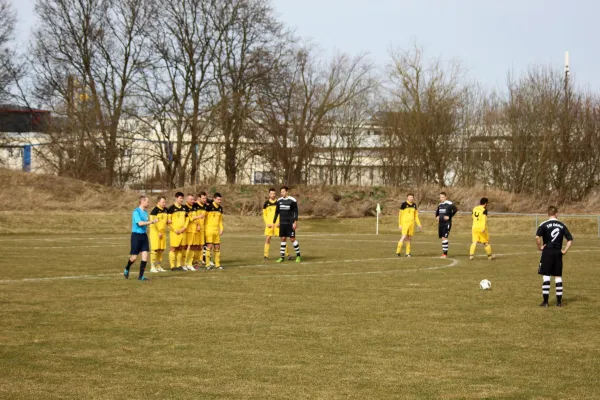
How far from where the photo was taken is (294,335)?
39.9 ft

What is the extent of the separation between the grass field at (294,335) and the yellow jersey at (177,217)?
1.71 m

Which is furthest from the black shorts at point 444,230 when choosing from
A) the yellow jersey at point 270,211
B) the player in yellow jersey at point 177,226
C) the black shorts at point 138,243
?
the black shorts at point 138,243

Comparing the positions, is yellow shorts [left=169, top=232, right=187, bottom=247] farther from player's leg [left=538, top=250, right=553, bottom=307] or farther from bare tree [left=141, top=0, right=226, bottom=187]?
bare tree [left=141, top=0, right=226, bottom=187]

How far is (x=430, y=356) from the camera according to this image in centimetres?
1072

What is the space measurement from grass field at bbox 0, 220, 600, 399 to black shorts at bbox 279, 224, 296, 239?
11.9 ft

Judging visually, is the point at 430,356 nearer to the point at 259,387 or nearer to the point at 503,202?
the point at 259,387

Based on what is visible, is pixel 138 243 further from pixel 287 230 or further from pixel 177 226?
pixel 287 230

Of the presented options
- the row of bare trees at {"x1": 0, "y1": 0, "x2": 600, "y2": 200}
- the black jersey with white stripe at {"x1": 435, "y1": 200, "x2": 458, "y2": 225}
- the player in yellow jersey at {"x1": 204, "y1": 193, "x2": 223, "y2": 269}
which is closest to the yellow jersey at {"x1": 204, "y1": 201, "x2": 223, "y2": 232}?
the player in yellow jersey at {"x1": 204, "y1": 193, "x2": 223, "y2": 269}

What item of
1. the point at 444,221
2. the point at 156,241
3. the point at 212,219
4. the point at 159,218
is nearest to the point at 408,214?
the point at 444,221

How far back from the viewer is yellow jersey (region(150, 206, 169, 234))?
72.9 feet

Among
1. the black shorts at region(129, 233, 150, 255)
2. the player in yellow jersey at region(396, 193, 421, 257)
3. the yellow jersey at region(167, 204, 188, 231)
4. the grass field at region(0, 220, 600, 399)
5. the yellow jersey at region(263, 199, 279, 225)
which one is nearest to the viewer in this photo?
the grass field at region(0, 220, 600, 399)

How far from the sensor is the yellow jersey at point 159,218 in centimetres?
2222

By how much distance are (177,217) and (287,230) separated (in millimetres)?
4633

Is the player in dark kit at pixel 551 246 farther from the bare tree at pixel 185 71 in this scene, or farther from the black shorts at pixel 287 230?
the bare tree at pixel 185 71
